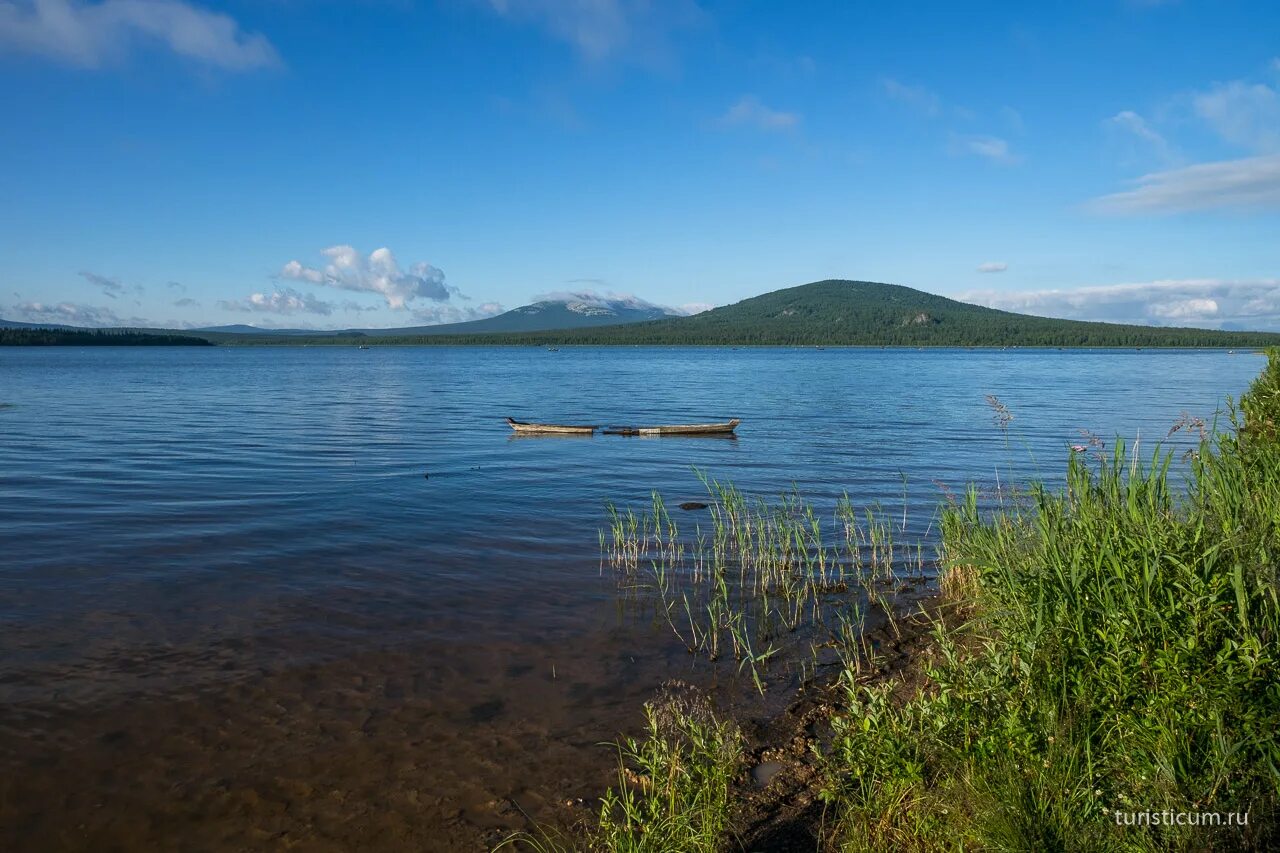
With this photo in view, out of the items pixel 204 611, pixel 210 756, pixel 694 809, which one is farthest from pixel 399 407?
pixel 694 809

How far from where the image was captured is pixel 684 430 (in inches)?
1288

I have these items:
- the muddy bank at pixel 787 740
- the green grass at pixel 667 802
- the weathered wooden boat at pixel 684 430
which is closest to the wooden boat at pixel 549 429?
the weathered wooden boat at pixel 684 430

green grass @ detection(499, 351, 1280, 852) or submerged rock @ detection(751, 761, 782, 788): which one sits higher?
green grass @ detection(499, 351, 1280, 852)

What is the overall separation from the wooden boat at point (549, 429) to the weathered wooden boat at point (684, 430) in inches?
34.6

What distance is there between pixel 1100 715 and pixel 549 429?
29.0 m

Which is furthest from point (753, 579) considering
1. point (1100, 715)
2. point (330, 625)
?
point (1100, 715)

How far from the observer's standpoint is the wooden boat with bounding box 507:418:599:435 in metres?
33.0

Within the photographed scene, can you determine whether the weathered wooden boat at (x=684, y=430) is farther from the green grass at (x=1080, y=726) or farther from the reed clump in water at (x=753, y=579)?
the green grass at (x=1080, y=726)

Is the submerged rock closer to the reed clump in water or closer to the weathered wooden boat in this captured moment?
the reed clump in water

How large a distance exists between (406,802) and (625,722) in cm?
232

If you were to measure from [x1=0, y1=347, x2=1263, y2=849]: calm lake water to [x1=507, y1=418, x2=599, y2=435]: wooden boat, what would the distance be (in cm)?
178

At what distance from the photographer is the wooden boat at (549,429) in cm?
3297

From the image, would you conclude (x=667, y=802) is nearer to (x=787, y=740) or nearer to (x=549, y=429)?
(x=787, y=740)

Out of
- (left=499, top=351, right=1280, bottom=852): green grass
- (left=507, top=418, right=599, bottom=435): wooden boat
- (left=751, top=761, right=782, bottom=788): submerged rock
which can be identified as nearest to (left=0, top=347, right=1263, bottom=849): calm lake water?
(left=751, top=761, right=782, bottom=788): submerged rock
